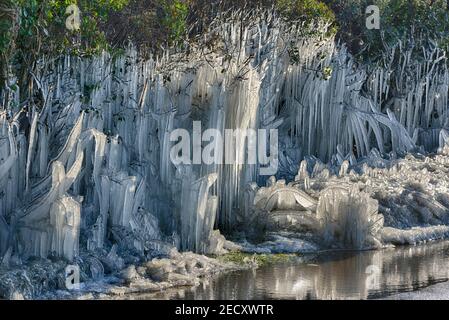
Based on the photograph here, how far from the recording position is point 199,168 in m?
17.0

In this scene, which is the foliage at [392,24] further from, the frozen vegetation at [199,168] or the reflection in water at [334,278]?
the reflection in water at [334,278]

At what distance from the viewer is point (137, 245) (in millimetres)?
15164

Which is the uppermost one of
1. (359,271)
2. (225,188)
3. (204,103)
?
(204,103)

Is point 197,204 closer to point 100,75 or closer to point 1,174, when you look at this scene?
point 100,75

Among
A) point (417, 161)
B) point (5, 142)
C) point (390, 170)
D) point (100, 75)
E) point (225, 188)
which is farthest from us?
point (417, 161)

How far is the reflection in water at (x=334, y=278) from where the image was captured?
13984 millimetres

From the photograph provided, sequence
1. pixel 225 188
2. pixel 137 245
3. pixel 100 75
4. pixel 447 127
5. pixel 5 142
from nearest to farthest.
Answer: pixel 5 142, pixel 137 245, pixel 100 75, pixel 225 188, pixel 447 127

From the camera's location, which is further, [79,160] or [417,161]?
[417,161]

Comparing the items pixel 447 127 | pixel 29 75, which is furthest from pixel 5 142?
pixel 447 127

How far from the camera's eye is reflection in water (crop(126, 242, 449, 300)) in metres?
14.0

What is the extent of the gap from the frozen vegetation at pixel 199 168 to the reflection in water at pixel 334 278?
19.2 inches

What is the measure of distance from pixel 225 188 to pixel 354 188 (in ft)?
6.31

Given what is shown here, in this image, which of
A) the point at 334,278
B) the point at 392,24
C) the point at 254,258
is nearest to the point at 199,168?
the point at 254,258

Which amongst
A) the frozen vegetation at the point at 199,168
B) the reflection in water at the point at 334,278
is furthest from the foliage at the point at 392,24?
the reflection in water at the point at 334,278
